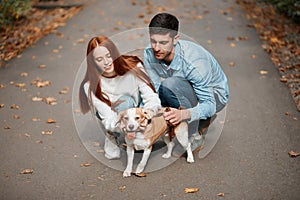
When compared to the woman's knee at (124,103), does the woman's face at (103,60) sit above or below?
above

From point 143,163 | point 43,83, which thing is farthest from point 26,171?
point 43,83

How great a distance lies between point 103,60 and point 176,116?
0.83 m

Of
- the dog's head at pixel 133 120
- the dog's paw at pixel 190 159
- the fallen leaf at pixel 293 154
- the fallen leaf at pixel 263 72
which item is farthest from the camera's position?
the fallen leaf at pixel 263 72

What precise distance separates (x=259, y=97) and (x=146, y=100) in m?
2.63

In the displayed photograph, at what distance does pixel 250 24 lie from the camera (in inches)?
421

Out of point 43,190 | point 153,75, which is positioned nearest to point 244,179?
point 153,75

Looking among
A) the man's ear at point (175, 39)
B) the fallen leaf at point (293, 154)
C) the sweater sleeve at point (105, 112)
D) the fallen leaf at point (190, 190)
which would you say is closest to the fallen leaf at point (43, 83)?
the sweater sleeve at point (105, 112)

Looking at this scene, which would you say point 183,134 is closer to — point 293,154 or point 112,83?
point 112,83

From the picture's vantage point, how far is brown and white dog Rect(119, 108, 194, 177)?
13.1ft

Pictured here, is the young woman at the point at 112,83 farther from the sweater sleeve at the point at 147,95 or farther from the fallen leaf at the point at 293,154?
the fallen leaf at the point at 293,154

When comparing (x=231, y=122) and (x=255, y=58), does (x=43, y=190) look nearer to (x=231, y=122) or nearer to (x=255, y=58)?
(x=231, y=122)

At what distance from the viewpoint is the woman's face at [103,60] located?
14.1ft

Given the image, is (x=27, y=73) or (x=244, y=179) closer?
(x=244, y=179)

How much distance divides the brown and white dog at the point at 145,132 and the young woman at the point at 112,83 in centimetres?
16
